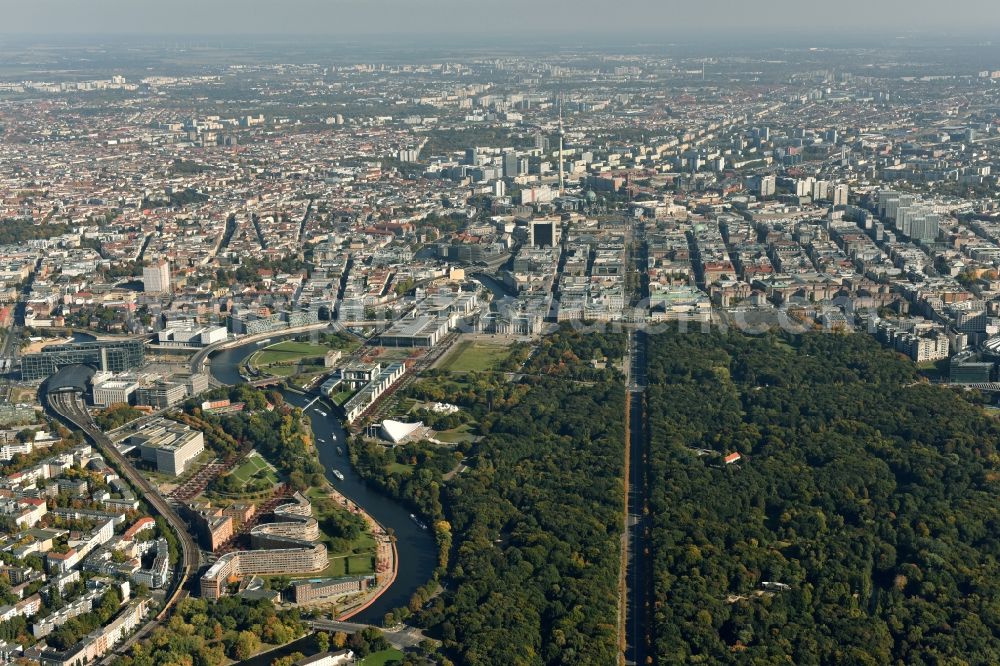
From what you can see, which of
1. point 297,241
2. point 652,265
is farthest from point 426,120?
point 652,265

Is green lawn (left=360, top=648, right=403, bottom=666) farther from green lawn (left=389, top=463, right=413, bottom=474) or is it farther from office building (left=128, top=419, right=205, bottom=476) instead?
office building (left=128, top=419, right=205, bottom=476)

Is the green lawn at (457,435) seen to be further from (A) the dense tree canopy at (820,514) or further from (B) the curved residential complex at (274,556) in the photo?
(B) the curved residential complex at (274,556)

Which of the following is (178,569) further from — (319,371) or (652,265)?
(652,265)

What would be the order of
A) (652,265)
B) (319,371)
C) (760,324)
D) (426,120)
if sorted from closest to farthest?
(319,371)
(760,324)
(652,265)
(426,120)

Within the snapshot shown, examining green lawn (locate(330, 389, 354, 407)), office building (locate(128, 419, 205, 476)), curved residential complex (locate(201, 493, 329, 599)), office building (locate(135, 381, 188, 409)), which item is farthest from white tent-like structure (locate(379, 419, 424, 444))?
office building (locate(135, 381, 188, 409))

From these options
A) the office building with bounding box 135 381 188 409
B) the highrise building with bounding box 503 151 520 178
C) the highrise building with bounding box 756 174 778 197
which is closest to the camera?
the office building with bounding box 135 381 188 409

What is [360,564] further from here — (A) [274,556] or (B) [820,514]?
(B) [820,514]

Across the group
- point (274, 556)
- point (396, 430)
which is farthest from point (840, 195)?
point (274, 556)
